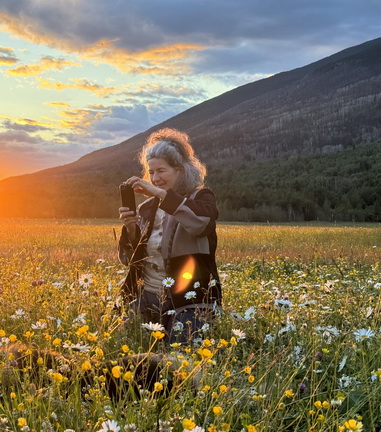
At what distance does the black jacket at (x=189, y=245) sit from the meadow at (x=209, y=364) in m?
0.40

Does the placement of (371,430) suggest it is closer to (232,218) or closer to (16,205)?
(232,218)

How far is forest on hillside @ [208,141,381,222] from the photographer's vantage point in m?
67.5

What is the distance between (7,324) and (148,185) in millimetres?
1944

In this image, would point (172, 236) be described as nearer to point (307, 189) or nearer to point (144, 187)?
point (144, 187)

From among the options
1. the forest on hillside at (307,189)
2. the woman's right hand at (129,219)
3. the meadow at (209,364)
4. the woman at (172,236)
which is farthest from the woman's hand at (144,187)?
the forest on hillside at (307,189)

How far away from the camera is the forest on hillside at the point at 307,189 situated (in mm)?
67500

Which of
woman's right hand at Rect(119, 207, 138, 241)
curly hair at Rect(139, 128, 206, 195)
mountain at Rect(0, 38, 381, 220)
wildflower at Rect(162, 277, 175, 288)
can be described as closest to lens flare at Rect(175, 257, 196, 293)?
wildflower at Rect(162, 277, 175, 288)

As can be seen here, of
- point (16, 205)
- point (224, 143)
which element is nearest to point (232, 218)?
point (16, 205)

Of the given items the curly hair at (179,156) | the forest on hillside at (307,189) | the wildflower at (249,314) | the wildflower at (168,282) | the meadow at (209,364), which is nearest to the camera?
the meadow at (209,364)

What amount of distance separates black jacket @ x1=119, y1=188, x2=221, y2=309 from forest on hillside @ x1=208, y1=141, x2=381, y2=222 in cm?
4799

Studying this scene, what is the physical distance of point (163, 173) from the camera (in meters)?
5.66

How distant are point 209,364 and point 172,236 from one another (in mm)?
2850

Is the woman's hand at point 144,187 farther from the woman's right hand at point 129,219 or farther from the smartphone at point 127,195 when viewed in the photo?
the woman's right hand at point 129,219

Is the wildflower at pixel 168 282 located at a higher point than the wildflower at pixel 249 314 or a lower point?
higher
